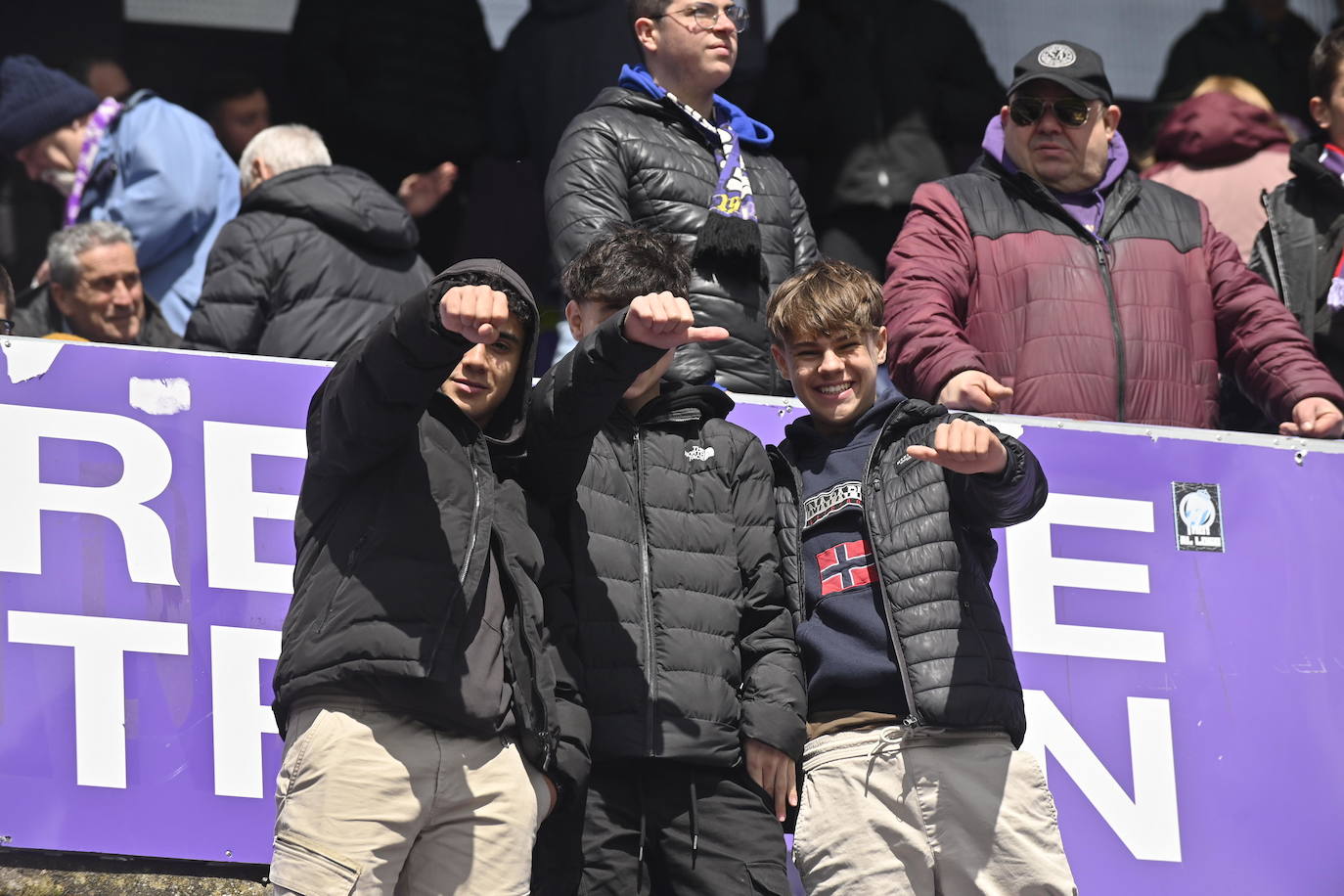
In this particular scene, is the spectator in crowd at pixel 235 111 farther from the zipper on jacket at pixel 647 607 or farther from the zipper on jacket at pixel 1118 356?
the zipper on jacket at pixel 647 607

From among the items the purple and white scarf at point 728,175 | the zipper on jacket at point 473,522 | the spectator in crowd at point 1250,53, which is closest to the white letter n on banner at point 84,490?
the zipper on jacket at point 473,522

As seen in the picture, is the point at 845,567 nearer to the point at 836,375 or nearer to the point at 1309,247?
the point at 836,375

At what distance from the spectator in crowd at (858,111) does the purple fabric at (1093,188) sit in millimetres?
1313

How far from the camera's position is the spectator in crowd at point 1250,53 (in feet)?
24.8

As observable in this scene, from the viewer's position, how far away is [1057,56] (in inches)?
202

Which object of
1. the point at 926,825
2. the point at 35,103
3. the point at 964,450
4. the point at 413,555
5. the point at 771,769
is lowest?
the point at 926,825

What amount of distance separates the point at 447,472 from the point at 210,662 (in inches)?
45.1

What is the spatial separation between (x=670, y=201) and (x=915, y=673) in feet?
6.05

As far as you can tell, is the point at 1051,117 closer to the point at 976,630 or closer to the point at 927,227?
the point at 927,227

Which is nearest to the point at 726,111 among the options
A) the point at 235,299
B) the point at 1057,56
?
the point at 1057,56

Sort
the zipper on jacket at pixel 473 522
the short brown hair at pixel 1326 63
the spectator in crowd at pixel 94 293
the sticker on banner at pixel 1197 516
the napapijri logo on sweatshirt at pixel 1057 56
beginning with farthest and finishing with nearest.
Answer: the spectator in crowd at pixel 94 293 → the short brown hair at pixel 1326 63 → the napapijri logo on sweatshirt at pixel 1057 56 → the sticker on banner at pixel 1197 516 → the zipper on jacket at pixel 473 522

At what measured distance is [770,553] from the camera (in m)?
3.87

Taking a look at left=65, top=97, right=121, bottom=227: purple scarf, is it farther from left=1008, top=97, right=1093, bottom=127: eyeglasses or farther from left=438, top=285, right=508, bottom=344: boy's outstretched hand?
left=438, top=285, right=508, bottom=344: boy's outstretched hand

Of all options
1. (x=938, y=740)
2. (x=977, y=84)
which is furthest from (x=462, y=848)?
(x=977, y=84)
